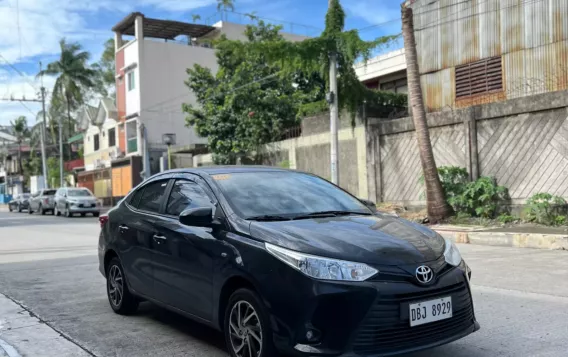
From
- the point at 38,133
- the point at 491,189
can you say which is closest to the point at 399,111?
the point at 491,189

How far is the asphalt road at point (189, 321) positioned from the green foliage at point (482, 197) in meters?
3.68

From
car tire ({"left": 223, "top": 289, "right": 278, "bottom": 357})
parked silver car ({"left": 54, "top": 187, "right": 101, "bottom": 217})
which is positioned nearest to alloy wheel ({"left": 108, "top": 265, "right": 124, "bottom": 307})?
car tire ({"left": 223, "top": 289, "right": 278, "bottom": 357})

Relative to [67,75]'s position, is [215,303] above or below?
below

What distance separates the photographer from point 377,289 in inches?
137

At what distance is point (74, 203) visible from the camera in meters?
27.7

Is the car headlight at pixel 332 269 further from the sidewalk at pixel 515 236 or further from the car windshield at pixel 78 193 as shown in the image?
the car windshield at pixel 78 193

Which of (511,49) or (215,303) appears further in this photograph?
(511,49)

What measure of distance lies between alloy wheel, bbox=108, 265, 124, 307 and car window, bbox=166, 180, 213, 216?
137cm

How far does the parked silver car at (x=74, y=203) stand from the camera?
91.1ft

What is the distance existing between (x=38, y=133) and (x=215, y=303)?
62952 mm

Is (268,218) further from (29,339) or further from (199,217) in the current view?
(29,339)

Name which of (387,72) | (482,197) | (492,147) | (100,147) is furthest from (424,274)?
(100,147)

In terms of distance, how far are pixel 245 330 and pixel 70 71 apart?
47931mm

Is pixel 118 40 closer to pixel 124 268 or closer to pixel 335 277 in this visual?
pixel 124 268
